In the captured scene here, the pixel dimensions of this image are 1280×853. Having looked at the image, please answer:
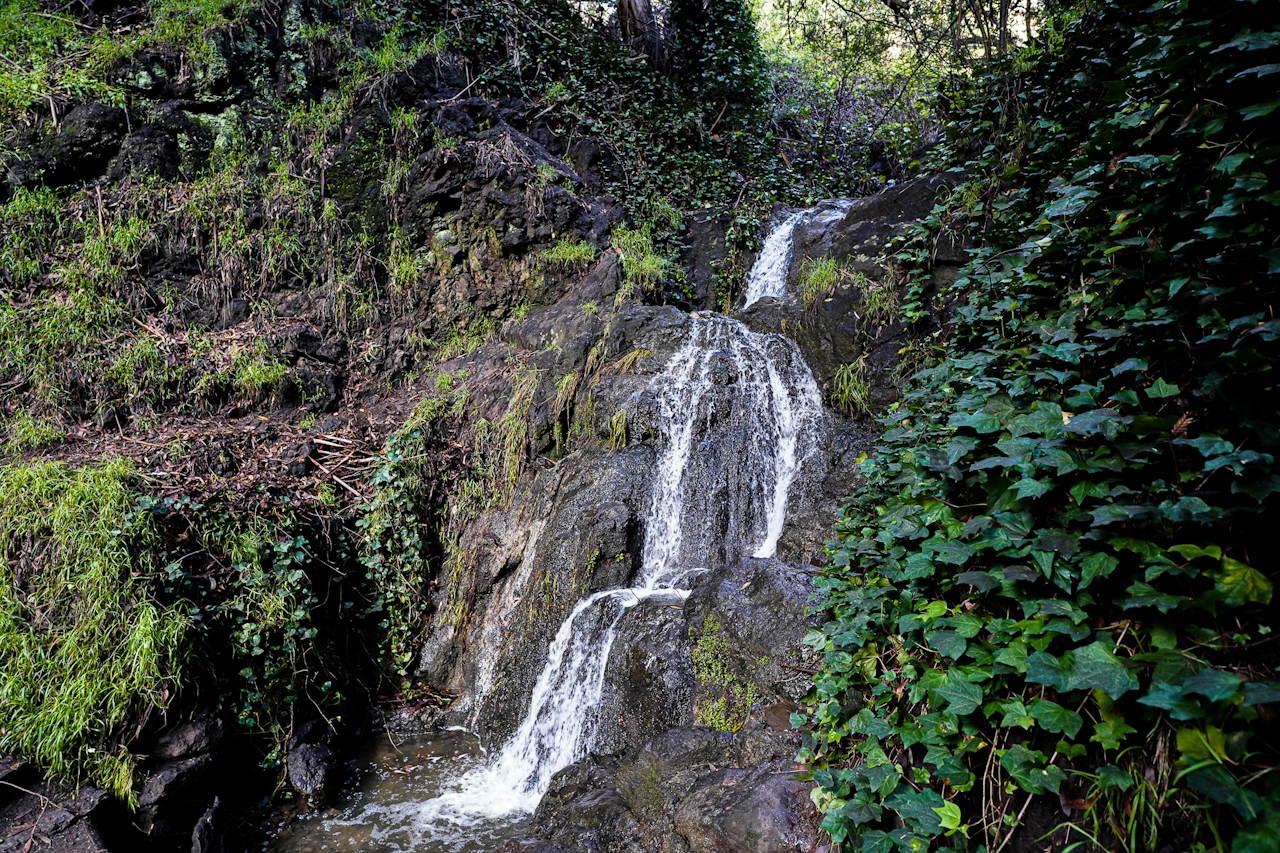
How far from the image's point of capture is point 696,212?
9.05 metres

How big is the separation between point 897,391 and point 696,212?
4.75 m

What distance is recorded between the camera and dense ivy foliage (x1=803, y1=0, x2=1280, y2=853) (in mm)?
1588

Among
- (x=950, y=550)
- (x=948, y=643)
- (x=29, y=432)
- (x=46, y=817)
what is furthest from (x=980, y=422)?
(x=29, y=432)

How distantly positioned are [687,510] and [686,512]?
2 cm

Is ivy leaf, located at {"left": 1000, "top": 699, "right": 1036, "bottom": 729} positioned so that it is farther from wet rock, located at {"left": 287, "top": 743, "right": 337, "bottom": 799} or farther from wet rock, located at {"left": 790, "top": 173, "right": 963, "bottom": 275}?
wet rock, located at {"left": 790, "top": 173, "right": 963, "bottom": 275}

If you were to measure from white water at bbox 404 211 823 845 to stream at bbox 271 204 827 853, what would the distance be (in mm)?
10

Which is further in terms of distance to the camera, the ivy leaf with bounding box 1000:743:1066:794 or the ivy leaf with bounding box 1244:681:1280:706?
the ivy leaf with bounding box 1000:743:1066:794

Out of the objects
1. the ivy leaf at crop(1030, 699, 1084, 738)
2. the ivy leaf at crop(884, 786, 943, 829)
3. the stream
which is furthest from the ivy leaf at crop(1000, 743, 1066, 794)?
the stream

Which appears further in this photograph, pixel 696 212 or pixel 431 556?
pixel 696 212

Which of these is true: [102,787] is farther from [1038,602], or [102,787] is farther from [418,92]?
[418,92]

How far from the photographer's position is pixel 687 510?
17.8 ft

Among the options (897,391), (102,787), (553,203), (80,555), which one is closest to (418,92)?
(553,203)

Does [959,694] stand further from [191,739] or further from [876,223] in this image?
[876,223]

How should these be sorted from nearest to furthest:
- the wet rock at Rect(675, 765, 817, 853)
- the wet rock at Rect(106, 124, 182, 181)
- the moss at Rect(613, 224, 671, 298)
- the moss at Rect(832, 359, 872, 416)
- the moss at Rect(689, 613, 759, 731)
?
1. the wet rock at Rect(675, 765, 817, 853)
2. the moss at Rect(689, 613, 759, 731)
3. the moss at Rect(832, 359, 872, 416)
4. the moss at Rect(613, 224, 671, 298)
5. the wet rock at Rect(106, 124, 182, 181)
